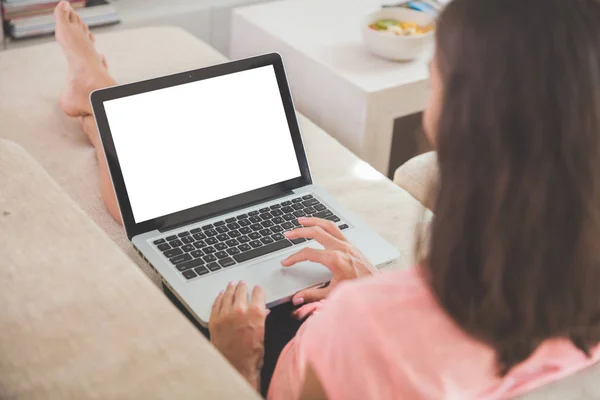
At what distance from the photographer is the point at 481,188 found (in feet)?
2.04

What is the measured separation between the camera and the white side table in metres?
1.69

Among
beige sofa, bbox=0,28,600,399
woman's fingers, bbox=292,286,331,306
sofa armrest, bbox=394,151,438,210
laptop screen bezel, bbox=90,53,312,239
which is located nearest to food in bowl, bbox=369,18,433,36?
sofa armrest, bbox=394,151,438,210

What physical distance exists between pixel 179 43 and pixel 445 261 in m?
1.29

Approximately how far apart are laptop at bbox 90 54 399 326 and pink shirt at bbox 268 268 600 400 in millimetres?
340

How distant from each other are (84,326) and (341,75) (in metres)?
1.19

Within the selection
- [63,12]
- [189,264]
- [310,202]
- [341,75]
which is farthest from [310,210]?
[63,12]

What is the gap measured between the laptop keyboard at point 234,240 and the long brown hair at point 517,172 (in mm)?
460

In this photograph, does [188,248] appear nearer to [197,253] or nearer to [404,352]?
[197,253]

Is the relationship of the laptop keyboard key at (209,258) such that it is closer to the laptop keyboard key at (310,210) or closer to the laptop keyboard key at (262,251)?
the laptop keyboard key at (262,251)

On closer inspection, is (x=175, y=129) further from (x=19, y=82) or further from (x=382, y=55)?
(x=382, y=55)

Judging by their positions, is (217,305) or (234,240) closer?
(217,305)

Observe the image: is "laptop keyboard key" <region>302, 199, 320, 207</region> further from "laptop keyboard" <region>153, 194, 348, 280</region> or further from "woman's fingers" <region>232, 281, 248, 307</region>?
"woman's fingers" <region>232, 281, 248, 307</region>

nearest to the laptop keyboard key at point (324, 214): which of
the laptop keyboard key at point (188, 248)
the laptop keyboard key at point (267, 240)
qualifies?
the laptop keyboard key at point (267, 240)

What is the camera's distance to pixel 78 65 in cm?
146
